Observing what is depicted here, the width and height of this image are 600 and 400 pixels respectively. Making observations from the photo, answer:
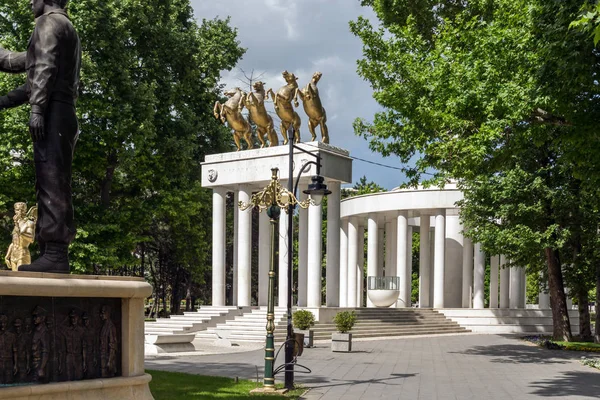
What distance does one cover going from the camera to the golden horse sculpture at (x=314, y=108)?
112 ft

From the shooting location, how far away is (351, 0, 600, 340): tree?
1546 centimetres

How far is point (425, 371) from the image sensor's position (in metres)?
19.7

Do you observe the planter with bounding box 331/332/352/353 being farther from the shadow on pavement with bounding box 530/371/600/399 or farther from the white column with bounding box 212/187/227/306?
the white column with bounding box 212/187/227/306

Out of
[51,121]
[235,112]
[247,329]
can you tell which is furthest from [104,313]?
[235,112]

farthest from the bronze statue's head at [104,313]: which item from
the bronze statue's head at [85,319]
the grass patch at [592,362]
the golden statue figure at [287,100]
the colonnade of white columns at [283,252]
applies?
the golden statue figure at [287,100]

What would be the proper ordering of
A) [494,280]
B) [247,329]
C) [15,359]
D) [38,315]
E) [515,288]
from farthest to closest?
[494,280] → [515,288] → [247,329] → [38,315] → [15,359]

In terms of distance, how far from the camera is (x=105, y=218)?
32.2 m

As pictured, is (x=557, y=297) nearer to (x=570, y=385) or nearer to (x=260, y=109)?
(x=570, y=385)

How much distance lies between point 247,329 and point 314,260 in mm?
4475

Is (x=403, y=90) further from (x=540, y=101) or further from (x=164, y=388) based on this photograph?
(x=164, y=388)

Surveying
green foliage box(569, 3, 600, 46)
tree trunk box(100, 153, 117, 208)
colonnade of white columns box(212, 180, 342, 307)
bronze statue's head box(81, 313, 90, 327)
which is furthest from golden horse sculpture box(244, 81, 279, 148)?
bronze statue's head box(81, 313, 90, 327)

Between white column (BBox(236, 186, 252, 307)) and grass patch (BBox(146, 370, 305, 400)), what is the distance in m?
18.0

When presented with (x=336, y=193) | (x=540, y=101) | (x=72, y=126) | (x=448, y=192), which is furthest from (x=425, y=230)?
(x=72, y=126)

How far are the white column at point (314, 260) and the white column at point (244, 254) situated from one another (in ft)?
11.4
